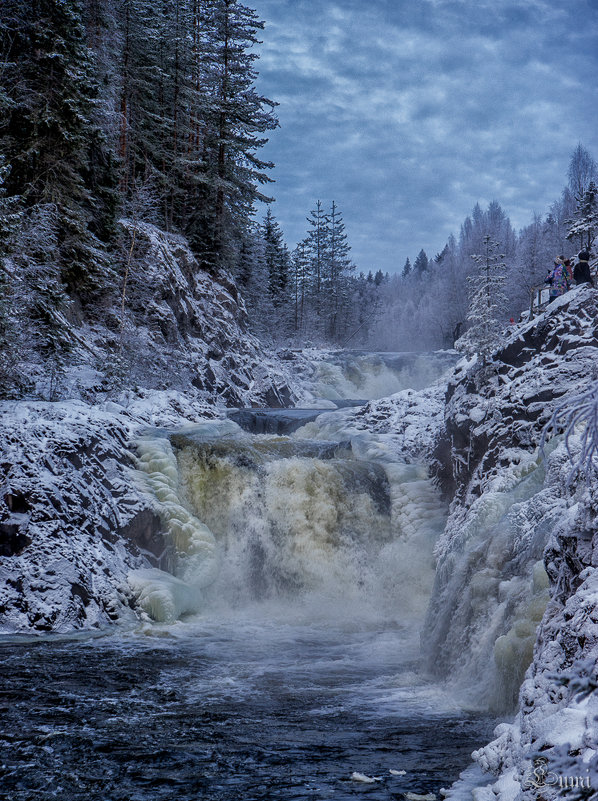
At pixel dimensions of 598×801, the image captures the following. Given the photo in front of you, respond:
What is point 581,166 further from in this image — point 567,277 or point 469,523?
point 469,523

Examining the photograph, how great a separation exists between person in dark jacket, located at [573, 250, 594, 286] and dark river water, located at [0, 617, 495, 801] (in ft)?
29.6

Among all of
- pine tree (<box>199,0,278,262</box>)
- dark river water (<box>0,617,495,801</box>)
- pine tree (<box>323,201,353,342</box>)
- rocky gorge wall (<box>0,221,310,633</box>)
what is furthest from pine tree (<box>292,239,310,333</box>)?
dark river water (<box>0,617,495,801</box>)

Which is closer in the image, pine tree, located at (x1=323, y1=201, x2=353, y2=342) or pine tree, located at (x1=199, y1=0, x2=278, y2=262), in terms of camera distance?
pine tree, located at (x1=199, y1=0, x2=278, y2=262)

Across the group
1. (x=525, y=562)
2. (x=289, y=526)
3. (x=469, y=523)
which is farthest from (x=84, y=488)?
(x=525, y=562)

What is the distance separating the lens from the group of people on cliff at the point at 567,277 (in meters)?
14.0

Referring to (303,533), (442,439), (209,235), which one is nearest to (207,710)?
(303,533)

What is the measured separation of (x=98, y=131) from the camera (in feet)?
65.0

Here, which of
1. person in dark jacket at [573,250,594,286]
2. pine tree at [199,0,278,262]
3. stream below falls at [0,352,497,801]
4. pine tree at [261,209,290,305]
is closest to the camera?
stream below falls at [0,352,497,801]

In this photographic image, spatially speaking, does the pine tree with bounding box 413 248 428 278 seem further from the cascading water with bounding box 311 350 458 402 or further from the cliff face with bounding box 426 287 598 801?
the cliff face with bounding box 426 287 598 801

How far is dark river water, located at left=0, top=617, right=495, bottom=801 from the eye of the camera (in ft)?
16.8

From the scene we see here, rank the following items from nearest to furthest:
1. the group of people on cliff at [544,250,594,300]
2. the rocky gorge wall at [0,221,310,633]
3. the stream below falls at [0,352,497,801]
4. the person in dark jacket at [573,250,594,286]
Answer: the stream below falls at [0,352,497,801] → the rocky gorge wall at [0,221,310,633] → the person in dark jacket at [573,250,594,286] → the group of people on cliff at [544,250,594,300]

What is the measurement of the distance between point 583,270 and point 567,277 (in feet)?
13.0

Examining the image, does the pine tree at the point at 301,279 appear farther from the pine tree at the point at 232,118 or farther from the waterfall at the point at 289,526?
the waterfall at the point at 289,526

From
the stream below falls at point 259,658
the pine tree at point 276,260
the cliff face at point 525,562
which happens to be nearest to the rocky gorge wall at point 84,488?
Answer: the stream below falls at point 259,658
